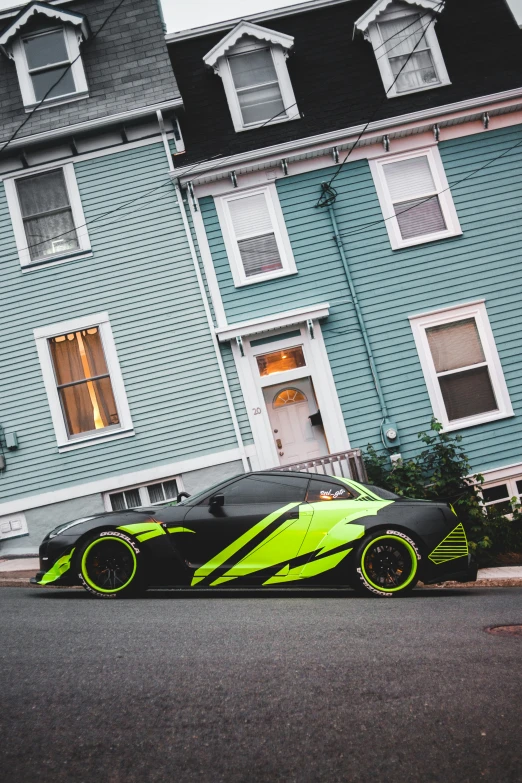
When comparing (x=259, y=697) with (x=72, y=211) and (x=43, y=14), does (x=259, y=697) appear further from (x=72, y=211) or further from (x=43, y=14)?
(x=43, y=14)

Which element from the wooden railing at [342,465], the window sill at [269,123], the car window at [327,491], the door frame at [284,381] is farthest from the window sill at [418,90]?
the car window at [327,491]

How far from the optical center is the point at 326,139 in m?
12.2

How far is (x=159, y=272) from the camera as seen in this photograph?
1229 cm

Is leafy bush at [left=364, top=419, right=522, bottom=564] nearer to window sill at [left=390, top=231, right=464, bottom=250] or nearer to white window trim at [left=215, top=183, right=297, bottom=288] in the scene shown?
window sill at [left=390, top=231, right=464, bottom=250]

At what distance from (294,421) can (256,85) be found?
6224 millimetres

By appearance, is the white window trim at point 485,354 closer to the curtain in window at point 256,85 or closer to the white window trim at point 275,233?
the white window trim at point 275,233

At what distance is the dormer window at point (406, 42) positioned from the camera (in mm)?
12914

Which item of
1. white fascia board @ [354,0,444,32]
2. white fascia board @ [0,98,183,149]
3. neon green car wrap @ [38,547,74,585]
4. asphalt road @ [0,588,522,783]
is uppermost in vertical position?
white fascia board @ [354,0,444,32]

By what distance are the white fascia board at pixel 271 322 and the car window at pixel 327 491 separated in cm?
498

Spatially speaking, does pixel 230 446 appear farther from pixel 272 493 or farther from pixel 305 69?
pixel 305 69

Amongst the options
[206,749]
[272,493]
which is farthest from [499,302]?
[206,749]

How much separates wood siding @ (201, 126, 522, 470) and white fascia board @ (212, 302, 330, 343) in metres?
0.26

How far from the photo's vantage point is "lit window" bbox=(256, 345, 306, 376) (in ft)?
40.5

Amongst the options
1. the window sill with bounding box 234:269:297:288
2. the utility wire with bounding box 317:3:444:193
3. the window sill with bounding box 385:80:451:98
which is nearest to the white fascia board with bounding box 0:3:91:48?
the utility wire with bounding box 317:3:444:193
